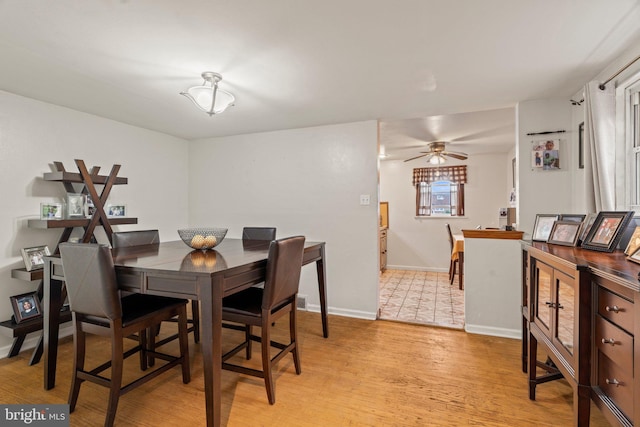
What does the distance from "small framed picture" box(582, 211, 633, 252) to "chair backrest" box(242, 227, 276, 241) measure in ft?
7.96

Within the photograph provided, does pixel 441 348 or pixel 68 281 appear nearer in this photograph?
pixel 68 281

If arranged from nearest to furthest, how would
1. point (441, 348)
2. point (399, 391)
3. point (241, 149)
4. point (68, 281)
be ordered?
point (68, 281) → point (399, 391) → point (441, 348) → point (241, 149)

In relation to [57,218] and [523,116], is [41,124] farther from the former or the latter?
[523,116]

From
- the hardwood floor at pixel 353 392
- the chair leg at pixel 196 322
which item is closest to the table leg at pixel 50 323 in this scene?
the hardwood floor at pixel 353 392

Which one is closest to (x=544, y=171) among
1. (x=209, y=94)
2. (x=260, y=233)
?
(x=260, y=233)

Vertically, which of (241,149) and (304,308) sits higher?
(241,149)

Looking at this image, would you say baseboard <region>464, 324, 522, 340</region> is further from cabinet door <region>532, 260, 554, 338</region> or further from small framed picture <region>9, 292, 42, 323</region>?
small framed picture <region>9, 292, 42, 323</region>

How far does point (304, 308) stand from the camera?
3607 mm

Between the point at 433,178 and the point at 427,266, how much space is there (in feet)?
5.49

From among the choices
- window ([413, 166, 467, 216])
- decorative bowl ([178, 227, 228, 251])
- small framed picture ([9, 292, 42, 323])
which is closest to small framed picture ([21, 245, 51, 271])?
small framed picture ([9, 292, 42, 323])

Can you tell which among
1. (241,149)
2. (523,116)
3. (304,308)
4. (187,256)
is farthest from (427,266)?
(187,256)

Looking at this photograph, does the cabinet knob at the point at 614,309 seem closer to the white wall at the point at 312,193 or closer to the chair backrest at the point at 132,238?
the white wall at the point at 312,193

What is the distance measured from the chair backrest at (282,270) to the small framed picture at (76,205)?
214 centimetres

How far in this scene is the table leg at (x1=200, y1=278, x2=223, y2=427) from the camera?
4.96 ft
